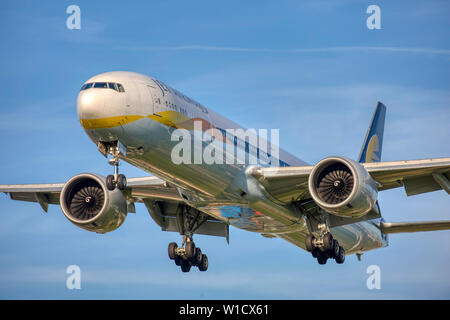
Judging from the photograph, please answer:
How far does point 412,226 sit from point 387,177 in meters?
8.16

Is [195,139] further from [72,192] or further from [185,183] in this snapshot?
[72,192]

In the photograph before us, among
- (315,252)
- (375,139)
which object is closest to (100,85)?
(315,252)

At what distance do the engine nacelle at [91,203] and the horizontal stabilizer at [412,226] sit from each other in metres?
14.6

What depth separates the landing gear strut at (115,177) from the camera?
2812cm

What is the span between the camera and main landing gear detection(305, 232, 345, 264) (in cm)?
3500

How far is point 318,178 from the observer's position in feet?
104

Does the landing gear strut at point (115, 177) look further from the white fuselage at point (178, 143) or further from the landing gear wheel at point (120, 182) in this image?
the white fuselage at point (178, 143)

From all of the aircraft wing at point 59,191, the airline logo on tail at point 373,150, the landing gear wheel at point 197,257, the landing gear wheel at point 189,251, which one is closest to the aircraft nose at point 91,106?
the aircraft wing at point 59,191

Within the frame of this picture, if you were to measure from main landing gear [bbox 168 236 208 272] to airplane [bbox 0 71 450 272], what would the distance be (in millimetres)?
49

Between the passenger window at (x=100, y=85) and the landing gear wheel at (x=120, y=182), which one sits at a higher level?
the passenger window at (x=100, y=85)

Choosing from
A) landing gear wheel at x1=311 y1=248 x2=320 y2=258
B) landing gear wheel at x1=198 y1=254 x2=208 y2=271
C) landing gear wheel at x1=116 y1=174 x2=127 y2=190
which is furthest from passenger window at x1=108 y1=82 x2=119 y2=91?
landing gear wheel at x1=198 y1=254 x2=208 y2=271

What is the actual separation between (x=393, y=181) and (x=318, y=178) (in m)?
3.75
